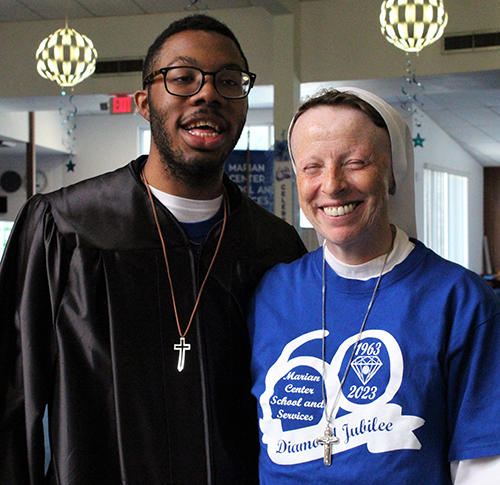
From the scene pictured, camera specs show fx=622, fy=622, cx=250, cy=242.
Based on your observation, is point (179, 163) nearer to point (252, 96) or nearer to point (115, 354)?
point (115, 354)

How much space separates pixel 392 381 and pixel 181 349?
51 cm

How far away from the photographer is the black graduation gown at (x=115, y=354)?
4.73 ft

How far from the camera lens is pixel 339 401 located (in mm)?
1286

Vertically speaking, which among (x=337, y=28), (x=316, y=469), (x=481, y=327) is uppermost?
(x=337, y=28)

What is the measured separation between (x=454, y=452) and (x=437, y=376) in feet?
0.48

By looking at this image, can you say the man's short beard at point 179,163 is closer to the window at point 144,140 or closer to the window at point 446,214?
the window at point 446,214

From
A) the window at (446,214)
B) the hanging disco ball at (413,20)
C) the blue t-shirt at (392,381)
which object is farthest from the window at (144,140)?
the blue t-shirt at (392,381)

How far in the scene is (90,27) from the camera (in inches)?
271

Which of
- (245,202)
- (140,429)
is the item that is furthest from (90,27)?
(140,429)

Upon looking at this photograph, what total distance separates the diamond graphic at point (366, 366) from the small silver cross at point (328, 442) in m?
0.12

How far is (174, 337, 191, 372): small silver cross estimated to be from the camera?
1.47 m

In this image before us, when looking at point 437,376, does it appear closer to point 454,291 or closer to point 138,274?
point 454,291

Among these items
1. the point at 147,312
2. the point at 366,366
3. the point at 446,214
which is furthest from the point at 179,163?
A: the point at 446,214

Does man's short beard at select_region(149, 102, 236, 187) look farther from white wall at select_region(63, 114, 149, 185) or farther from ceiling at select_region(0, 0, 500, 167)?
white wall at select_region(63, 114, 149, 185)
